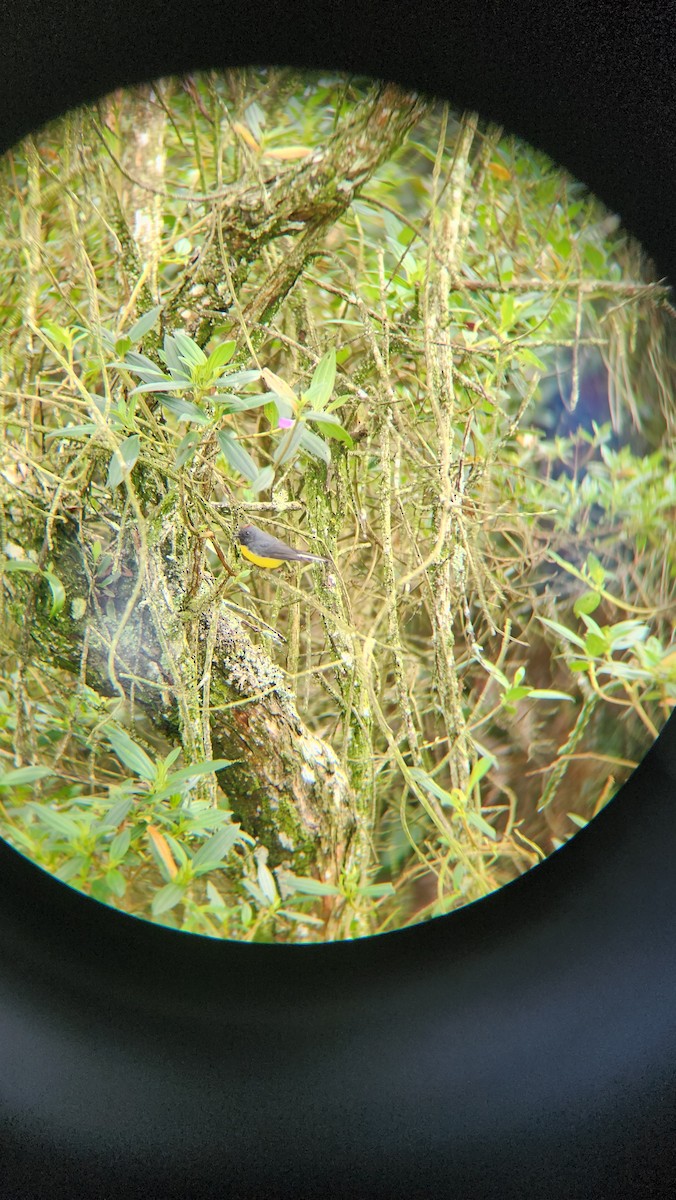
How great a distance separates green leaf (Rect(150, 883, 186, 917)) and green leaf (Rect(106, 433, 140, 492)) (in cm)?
44

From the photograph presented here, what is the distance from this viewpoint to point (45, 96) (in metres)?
0.63

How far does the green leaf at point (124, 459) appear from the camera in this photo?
0.68m

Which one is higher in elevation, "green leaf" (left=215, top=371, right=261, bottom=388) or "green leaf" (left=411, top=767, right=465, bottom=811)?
"green leaf" (left=215, top=371, right=261, bottom=388)

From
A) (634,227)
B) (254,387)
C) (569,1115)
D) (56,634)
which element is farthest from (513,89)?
(569,1115)

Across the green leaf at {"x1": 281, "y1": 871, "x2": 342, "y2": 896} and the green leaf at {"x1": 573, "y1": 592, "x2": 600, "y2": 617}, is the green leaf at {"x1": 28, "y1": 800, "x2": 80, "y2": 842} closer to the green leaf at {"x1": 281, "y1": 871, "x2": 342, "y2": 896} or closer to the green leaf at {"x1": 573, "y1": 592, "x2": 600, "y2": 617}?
the green leaf at {"x1": 281, "y1": 871, "x2": 342, "y2": 896}

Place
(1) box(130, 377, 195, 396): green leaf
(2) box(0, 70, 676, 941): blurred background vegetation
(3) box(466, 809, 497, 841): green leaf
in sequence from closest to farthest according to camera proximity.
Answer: (1) box(130, 377, 195, 396): green leaf → (2) box(0, 70, 676, 941): blurred background vegetation → (3) box(466, 809, 497, 841): green leaf

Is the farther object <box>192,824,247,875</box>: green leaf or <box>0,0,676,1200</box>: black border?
<box>192,824,247,875</box>: green leaf

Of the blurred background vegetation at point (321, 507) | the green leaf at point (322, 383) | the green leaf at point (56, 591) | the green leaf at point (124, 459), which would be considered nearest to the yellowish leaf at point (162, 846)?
the blurred background vegetation at point (321, 507)

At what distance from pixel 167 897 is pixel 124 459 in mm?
470

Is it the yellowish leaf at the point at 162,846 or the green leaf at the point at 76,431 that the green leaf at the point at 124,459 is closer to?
the green leaf at the point at 76,431

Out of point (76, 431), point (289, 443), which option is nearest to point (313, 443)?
point (289, 443)

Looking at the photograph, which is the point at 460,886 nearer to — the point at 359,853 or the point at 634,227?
the point at 359,853

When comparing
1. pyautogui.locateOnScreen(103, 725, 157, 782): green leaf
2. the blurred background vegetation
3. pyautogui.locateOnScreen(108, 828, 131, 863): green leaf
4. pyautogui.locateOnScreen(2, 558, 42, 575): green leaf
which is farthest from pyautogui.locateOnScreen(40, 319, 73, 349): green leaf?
pyautogui.locateOnScreen(108, 828, 131, 863): green leaf

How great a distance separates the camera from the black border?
624mm
